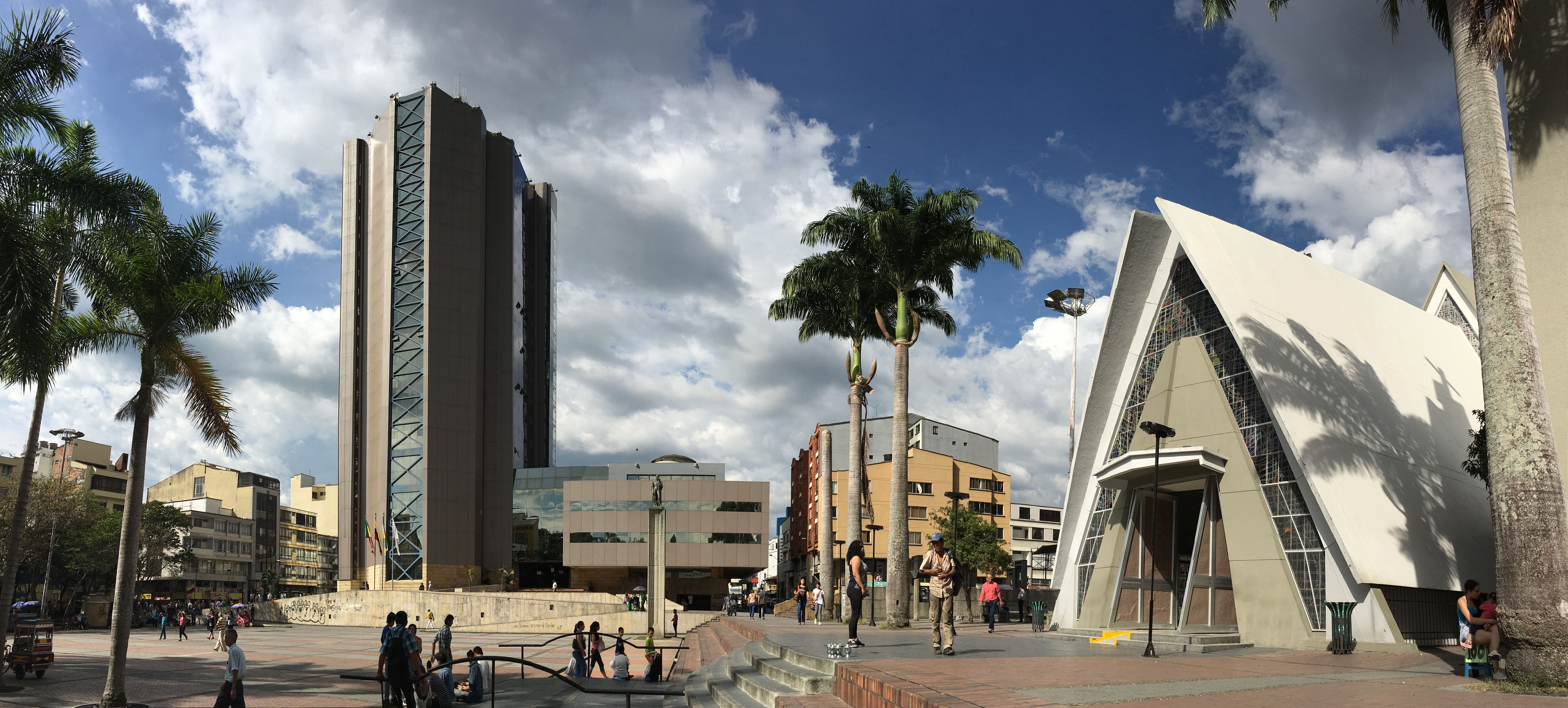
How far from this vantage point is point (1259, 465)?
20750 mm

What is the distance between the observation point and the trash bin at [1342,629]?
18.0 meters

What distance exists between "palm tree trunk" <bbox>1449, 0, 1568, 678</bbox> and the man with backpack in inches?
593

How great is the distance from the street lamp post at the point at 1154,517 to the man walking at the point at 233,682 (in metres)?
13.6

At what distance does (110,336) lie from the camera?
59.8 feet

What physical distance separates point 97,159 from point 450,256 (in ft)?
218

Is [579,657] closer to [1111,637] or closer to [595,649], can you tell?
[595,649]

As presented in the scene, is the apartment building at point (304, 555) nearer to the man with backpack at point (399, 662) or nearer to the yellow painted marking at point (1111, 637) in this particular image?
the man with backpack at point (399, 662)

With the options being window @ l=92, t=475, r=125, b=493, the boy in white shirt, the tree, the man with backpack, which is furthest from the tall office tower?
the man with backpack

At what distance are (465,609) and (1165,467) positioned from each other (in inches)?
1820

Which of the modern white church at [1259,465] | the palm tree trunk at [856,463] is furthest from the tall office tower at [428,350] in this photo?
the modern white church at [1259,465]

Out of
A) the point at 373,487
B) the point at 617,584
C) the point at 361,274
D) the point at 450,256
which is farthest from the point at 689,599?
the point at 361,274

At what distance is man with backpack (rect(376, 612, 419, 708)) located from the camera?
14414 mm

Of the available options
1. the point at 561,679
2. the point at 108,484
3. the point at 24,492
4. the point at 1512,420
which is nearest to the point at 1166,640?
the point at 1512,420

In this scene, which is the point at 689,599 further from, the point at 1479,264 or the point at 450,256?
the point at 1479,264
